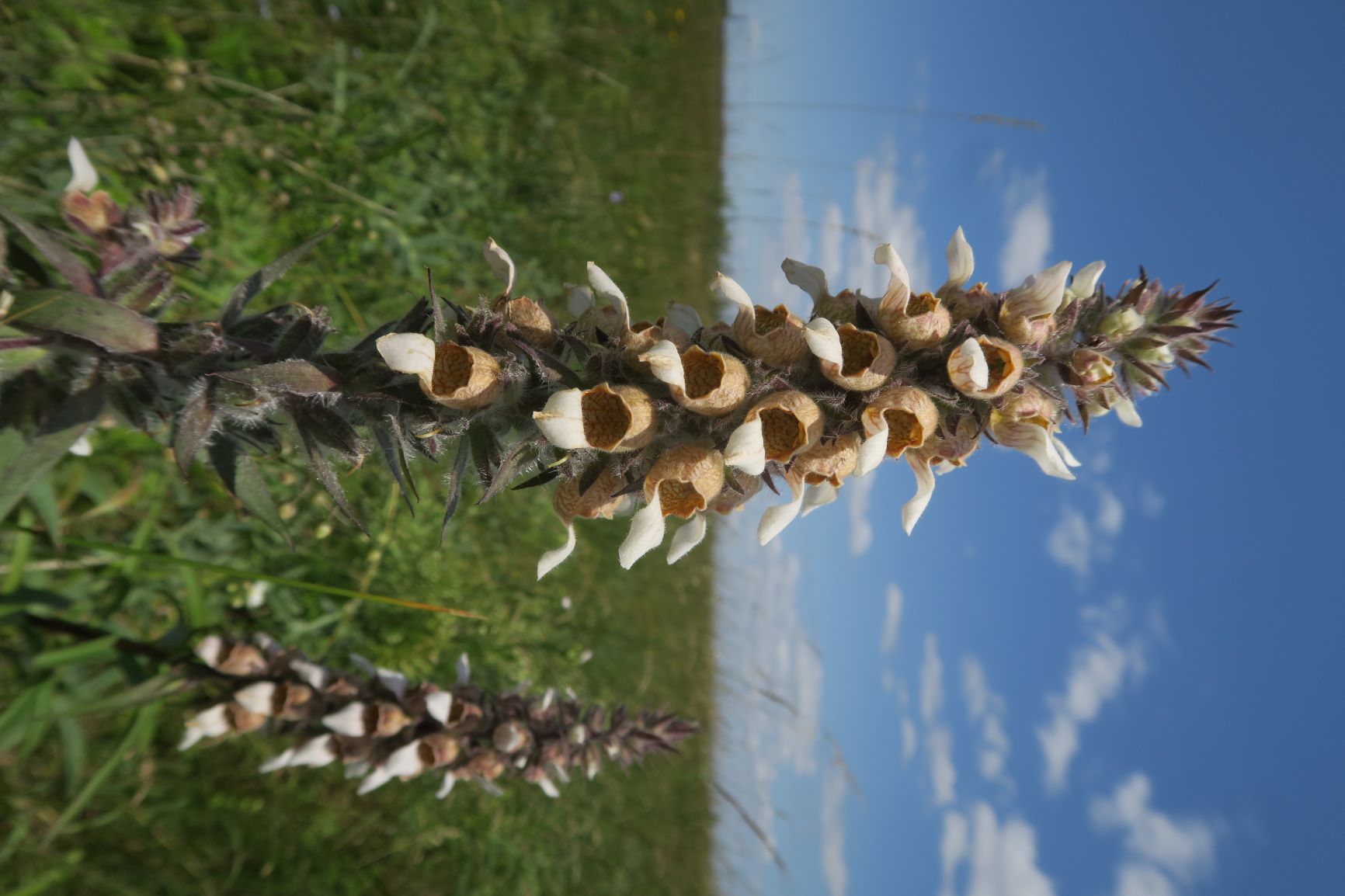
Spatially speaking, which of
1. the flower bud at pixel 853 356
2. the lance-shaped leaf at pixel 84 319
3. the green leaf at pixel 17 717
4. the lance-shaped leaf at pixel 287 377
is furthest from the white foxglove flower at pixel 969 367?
the green leaf at pixel 17 717

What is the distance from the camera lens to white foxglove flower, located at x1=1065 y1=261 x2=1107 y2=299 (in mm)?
1857

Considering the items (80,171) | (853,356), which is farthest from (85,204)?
(853,356)

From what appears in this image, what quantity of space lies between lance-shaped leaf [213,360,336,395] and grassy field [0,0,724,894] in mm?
1928

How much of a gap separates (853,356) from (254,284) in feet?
5.31

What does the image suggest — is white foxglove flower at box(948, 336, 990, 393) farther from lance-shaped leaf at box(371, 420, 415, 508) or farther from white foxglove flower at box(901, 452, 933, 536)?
lance-shaped leaf at box(371, 420, 415, 508)

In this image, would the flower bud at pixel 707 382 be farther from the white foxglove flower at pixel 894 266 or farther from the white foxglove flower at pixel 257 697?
the white foxglove flower at pixel 257 697

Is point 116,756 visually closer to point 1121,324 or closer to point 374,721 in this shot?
point 374,721

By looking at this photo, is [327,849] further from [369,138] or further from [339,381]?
[369,138]

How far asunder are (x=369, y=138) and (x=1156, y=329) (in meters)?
5.19

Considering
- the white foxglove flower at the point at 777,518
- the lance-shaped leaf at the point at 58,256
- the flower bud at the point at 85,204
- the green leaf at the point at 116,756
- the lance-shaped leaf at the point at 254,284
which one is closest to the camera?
the white foxglove flower at the point at 777,518

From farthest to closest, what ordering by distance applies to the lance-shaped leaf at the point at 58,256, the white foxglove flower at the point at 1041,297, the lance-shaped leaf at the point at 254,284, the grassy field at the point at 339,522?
the grassy field at the point at 339,522
the lance-shaped leaf at the point at 254,284
the lance-shaped leaf at the point at 58,256
the white foxglove flower at the point at 1041,297

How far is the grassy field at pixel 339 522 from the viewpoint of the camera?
3.92 metres

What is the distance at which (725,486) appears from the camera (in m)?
1.75

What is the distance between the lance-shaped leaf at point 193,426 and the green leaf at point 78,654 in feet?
6.56
